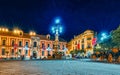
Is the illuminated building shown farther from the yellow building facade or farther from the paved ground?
the paved ground

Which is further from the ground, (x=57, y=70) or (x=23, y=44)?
(x=23, y=44)

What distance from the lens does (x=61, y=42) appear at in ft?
387

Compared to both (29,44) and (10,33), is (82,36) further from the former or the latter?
(10,33)

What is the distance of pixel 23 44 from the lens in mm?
101938

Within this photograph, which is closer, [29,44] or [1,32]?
[1,32]

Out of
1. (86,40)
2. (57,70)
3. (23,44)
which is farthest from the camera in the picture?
(86,40)

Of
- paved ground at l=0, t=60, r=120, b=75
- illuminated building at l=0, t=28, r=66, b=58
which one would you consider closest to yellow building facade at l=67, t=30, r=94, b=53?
illuminated building at l=0, t=28, r=66, b=58

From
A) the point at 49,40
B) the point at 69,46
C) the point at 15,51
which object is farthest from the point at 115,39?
the point at 69,46

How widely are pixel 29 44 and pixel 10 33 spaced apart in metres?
10.8

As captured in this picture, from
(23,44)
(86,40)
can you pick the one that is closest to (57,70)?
(23,44)

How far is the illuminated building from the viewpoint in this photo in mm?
93894

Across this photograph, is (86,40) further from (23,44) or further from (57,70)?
(57,70)

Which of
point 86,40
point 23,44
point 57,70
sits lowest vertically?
point 57,70

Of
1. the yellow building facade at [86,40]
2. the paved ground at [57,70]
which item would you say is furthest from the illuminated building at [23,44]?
the paved ground at [57,70]
